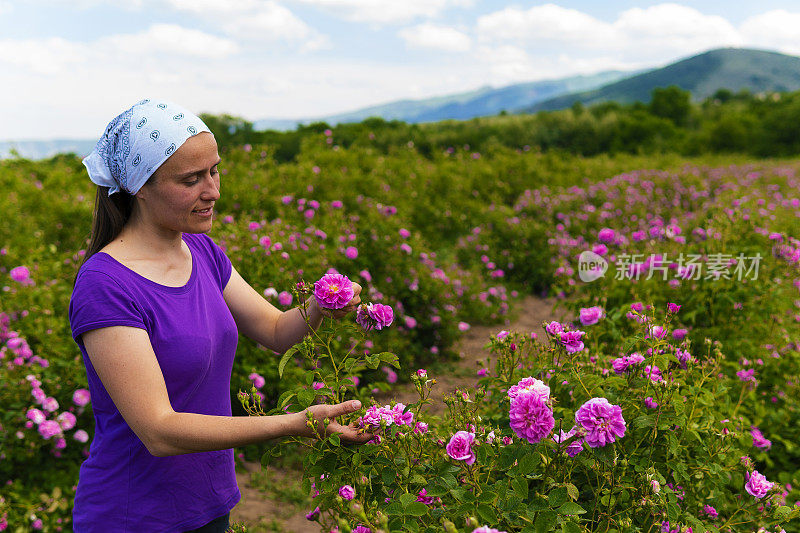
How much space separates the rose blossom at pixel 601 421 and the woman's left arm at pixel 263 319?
799 millimetres

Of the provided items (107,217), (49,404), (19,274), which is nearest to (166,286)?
(107,217)

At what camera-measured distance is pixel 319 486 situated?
52.3 inches

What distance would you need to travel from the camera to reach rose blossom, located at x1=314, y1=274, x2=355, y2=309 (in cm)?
133

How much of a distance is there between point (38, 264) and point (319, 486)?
13.7 feet

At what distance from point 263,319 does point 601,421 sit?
1.06 meters

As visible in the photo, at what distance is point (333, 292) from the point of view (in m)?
1.33

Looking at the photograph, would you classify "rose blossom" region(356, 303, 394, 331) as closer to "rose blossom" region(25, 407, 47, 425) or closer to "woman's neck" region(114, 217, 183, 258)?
"woman's neck" region(114, 217, 183, 258)

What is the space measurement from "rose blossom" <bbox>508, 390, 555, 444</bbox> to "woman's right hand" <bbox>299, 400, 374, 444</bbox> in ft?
1.17

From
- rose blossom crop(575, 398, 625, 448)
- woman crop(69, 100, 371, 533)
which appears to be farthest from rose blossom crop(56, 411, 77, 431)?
rose blossom crop(575, 398, 625, 448)

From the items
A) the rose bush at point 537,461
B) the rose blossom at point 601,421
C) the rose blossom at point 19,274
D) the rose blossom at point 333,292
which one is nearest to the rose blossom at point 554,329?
the rose bush at point 537,461

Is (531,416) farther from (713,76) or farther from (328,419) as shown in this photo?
(713,76)

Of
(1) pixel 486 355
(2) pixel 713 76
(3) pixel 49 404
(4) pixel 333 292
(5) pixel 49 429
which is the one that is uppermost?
(2) pixel 713 76

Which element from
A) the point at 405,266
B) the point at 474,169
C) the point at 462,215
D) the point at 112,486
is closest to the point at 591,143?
the point at 474,169

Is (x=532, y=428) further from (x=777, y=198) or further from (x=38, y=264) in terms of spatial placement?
(x=777, y=198)
